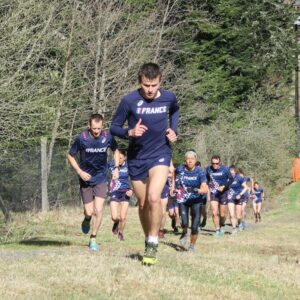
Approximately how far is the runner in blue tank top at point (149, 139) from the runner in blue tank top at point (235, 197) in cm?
1139

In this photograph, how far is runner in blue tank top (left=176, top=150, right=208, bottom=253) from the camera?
13.5m

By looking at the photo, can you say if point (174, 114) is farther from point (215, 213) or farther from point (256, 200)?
point (256, 200)

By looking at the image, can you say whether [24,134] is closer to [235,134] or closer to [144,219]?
[144,219]

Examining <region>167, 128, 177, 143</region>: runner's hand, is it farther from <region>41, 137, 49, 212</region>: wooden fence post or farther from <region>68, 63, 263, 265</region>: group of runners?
<region>41, 137, 49, 212</region>: wooden fence post

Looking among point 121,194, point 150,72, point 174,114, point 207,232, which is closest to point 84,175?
point 174,114

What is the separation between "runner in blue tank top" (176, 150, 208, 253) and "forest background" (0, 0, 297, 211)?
5.51m

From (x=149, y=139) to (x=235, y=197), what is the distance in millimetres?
12180

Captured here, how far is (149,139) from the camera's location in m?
8.80

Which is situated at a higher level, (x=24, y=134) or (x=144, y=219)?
(x=24, y=134)

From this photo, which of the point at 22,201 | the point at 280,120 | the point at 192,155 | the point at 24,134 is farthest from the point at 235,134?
the point at 192,155

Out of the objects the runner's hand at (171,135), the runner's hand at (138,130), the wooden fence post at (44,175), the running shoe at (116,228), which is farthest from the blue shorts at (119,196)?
Result: the wooden fence post at (44,175)

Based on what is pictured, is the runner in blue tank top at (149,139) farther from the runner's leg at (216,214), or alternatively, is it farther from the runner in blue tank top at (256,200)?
the runner in blue tank top at (256,200)

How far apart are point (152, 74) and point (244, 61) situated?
30560mm

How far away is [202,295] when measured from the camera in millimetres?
7848
